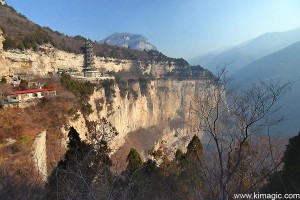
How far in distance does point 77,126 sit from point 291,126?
188 feet

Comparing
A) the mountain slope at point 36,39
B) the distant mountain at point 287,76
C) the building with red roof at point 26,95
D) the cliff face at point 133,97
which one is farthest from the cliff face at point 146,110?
the distant mountain at point 287,76

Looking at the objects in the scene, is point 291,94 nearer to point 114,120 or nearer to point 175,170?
point 114,120

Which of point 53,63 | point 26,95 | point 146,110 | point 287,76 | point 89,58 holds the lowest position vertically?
point 146,110

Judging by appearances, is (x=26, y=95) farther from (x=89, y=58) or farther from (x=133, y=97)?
(x=89, y=58)

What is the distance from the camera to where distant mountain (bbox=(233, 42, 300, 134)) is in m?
76.4

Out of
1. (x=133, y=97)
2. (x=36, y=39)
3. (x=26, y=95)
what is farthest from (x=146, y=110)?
(x=26, y=95)

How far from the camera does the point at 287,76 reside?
123m

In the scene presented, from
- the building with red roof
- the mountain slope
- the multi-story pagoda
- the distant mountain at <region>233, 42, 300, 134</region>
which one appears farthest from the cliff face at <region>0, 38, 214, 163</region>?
the distant mountain at <region>233, 42, 300, 134</region>

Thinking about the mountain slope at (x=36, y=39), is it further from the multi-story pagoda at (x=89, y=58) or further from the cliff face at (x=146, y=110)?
the cliff face at (x=146, y=110)

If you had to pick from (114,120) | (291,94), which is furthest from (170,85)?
(291,94)

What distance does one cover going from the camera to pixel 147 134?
70812 mm

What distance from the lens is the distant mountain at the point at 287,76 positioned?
251ft

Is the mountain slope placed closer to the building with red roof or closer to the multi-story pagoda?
the multi-story pagoda

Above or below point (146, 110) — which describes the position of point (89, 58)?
above
